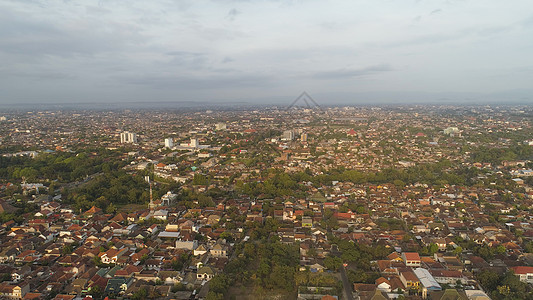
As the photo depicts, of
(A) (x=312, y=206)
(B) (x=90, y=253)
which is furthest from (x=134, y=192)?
(A) (x=312, y=206)

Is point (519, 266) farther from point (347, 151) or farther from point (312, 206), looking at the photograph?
point (347, 151)

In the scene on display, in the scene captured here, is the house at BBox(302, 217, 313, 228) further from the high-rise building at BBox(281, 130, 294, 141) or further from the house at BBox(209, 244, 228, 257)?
the high-rise building at BBox(281, 130, 294, 141)

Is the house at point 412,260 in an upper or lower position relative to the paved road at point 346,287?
upper

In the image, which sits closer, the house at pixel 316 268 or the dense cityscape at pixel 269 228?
the dense cityscape at pixel 269 228

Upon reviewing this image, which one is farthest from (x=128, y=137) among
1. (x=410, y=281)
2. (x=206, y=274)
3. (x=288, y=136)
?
(x=410, y=281)

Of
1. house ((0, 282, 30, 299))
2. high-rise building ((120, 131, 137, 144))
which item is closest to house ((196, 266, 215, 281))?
house ((0, 282, 30, 299))

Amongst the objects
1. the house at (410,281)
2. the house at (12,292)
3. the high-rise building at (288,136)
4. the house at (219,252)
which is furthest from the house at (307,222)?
the high-rise building at (288,136)

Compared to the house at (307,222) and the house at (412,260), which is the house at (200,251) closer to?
the house at (307,222)

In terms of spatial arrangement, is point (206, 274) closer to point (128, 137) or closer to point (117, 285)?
point (117, 285)
